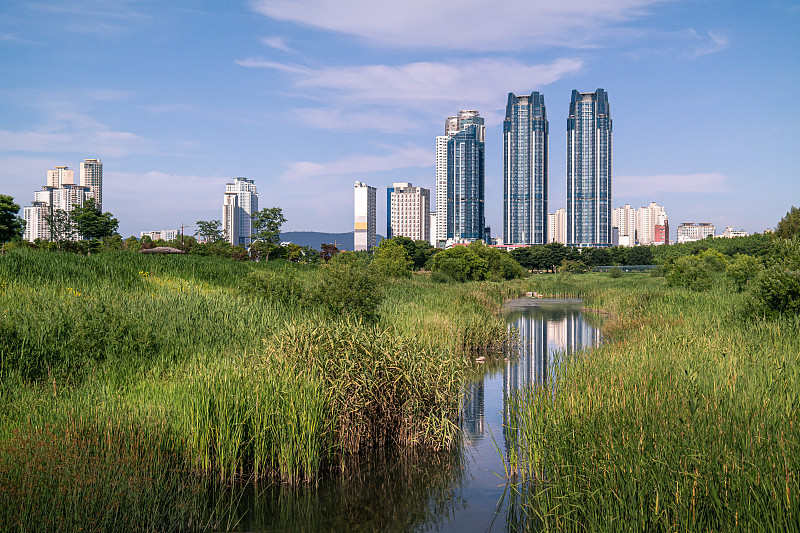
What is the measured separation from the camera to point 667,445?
5914 mm

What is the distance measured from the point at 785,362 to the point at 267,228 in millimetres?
54881

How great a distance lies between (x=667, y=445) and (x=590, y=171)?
629 ft

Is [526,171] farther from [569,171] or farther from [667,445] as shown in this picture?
[667,445]

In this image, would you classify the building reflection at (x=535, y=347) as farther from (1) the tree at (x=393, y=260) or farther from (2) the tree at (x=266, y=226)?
(2) the tree at (x=266, y=226)

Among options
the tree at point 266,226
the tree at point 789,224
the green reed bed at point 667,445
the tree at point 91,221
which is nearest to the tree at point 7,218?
the tree at point 91,221

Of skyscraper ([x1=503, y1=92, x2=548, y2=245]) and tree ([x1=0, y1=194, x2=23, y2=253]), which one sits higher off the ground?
skyscraper ([x1=503, y1=92, x2=548, y2=245])

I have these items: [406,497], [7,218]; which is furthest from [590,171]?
[406,497]

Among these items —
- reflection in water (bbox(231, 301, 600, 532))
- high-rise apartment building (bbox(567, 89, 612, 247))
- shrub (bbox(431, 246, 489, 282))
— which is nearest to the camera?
reflection in water (bbox(231, 301, 600, 532))

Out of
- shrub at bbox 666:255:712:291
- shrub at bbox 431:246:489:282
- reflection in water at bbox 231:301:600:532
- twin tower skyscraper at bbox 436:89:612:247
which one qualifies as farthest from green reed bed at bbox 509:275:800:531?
twin tower skyscraper at bbox 436:89:612:247

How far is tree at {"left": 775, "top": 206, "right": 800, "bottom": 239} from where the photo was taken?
54.8m

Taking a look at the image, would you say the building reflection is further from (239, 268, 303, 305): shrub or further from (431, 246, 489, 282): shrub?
(431, 246, 489, 282): shrub

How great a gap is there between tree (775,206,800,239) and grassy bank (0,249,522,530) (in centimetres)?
5635

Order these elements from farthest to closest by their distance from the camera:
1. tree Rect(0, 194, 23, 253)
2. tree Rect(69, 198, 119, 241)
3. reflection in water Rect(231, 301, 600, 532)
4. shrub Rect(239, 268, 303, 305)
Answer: tree Rect(69, 198, 119, 241) < tree Rect(0, 194, 23, 253) < shrub Rect(239, 268, 303, 305) < reflection in water Rect(231, 301, 600, 532)

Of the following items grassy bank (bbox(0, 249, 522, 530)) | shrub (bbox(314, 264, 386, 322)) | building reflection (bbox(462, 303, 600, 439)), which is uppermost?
shrub (bbox(314, 264, 386, 322))
